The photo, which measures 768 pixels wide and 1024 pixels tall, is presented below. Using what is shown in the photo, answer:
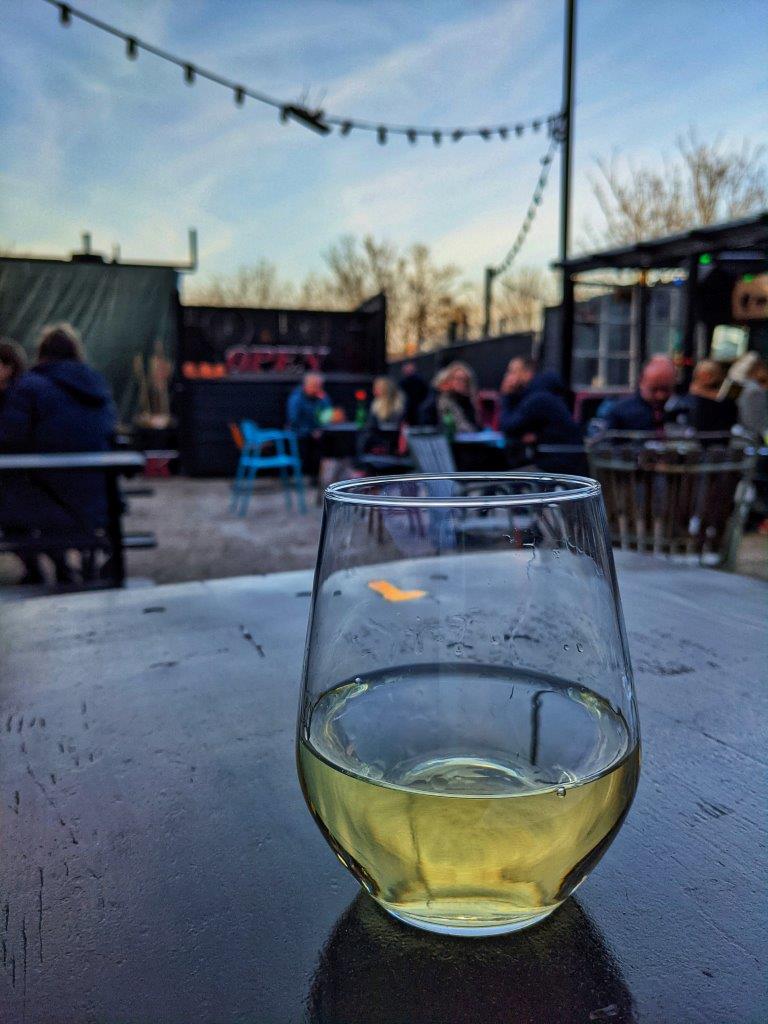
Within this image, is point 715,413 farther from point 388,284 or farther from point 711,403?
point 388,284

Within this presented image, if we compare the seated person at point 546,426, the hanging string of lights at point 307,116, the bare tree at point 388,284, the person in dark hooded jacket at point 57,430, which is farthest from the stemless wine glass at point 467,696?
the bare tree at point 388,284

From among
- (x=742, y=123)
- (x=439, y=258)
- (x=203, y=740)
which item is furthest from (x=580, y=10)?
(x=439, y=258)

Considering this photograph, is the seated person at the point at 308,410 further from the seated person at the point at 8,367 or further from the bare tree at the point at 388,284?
the bare tree at the point at 388,284

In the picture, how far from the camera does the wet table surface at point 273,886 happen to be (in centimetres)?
22

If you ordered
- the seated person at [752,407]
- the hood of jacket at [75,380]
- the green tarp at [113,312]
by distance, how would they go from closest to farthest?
the hood of jacket at [75,380], the seated person at [752,407], the green tarp at [113,312]

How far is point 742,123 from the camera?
11500 mm

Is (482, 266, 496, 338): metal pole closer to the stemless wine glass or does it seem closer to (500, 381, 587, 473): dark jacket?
(500, 381, 587, 473): dark jacket

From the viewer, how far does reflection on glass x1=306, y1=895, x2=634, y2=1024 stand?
0.21 m

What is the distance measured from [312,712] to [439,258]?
19.1 metres

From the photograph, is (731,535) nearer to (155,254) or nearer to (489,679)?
(489,679)

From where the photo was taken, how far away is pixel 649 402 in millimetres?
4199

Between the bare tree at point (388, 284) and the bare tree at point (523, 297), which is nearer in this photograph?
the bare tree at point (523, 297)

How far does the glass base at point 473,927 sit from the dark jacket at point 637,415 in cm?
418

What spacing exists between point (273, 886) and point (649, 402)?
4282 millimetres
